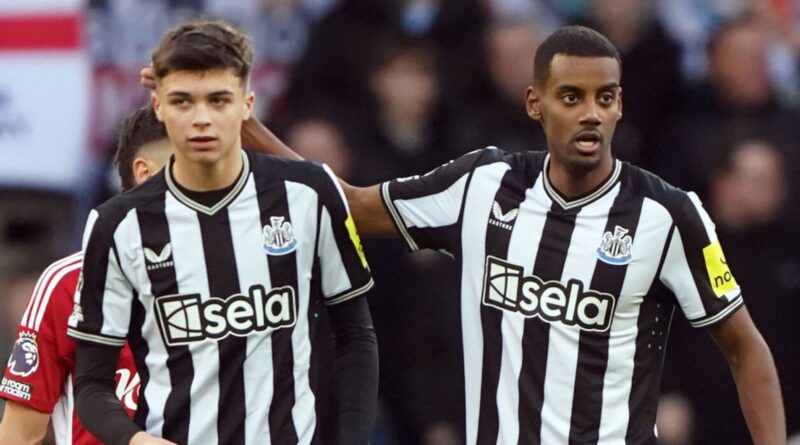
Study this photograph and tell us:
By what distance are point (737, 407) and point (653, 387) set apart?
3.12m

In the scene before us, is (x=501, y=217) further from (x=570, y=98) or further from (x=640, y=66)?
(x=640, y=66)

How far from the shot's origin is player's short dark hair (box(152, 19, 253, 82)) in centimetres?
448

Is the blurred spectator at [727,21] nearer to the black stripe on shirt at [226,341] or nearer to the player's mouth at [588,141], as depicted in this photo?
the player's mouth at [588,141]

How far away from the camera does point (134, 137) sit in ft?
16.8

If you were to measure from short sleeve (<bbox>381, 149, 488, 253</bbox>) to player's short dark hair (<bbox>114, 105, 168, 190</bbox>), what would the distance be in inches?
26.7

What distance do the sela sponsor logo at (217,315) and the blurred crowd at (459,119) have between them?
309 cm

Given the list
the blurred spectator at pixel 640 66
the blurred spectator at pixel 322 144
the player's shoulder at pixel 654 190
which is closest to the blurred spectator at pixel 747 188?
the blurred spectator at pixel 640 66

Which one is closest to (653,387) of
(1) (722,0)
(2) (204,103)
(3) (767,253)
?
(2) (204,103)

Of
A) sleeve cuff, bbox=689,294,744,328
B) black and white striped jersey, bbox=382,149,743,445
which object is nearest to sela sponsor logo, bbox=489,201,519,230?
black and white striped jersey, bbox=382,149,743,445

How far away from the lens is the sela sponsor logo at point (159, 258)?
14.9 ft

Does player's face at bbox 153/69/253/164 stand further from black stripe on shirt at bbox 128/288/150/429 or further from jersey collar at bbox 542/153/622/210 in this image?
jersey collar at bbox 542/153/622/210

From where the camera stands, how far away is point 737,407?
781cm

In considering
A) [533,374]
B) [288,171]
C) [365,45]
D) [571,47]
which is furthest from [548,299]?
[365,45]

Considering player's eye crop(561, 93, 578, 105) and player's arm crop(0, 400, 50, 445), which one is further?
player's arm crop(0, 400, 50, 445)
